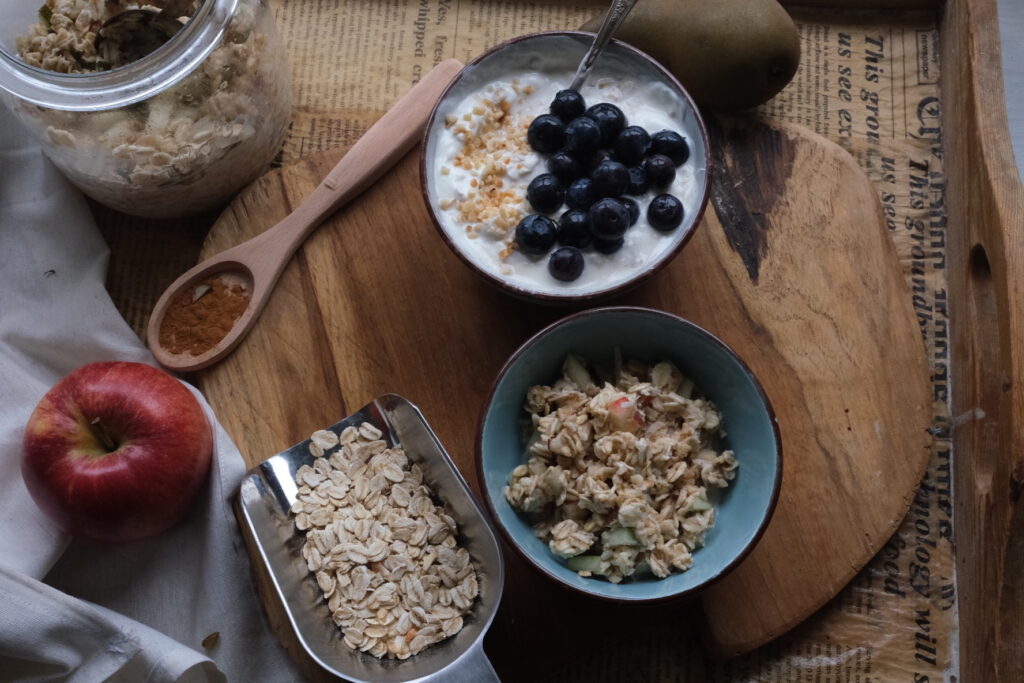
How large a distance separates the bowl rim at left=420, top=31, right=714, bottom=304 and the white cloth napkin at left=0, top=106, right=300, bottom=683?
43 centimetres

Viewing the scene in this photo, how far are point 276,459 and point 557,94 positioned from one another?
64 centimetres

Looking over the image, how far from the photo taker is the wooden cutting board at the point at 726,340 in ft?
4.12

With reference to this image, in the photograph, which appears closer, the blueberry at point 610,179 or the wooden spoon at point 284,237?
the blueberry at point 610,179

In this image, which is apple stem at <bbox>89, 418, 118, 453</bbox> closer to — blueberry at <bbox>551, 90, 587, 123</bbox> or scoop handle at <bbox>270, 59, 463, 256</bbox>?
scoop handle at <bbox>270, 59, 463, 256</bbox>

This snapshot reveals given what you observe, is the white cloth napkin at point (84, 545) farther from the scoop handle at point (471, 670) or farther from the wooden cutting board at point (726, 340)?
the scoop handle at point (471, 670)

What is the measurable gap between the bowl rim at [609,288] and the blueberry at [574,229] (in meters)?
0.08

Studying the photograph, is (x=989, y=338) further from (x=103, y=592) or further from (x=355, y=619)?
(x=103, y=592)

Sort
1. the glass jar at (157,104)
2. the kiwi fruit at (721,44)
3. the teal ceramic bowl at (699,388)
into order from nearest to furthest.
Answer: the teal ceramic bowl at (699,388) < the glass jar at (157,104) < the kiwi fruit at (721,44)

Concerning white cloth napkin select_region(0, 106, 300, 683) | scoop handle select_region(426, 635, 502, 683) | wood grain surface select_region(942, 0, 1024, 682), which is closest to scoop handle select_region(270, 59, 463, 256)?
white cloth napkin select_region(0, 106, 300, 683)

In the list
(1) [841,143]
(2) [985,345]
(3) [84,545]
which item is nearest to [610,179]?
(1) [841,143]

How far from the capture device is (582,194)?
4.06 feet

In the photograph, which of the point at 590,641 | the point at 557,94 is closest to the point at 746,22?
the point at 557,94

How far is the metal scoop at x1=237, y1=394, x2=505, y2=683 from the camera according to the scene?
3.89ft

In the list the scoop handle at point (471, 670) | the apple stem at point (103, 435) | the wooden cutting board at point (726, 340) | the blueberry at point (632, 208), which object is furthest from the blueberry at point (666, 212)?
the apple stem at point (103, 435)
